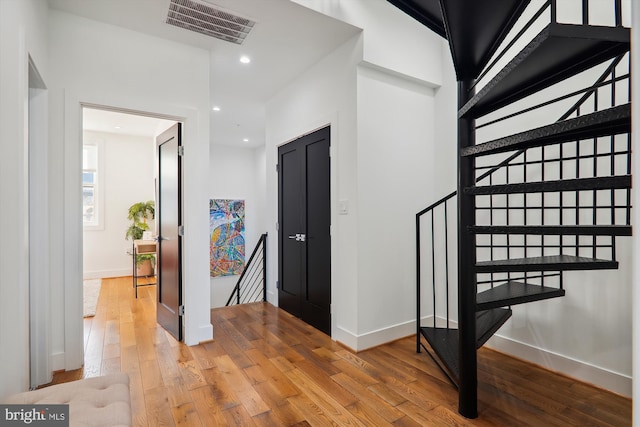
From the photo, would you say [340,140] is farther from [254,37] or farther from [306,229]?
[254,37]

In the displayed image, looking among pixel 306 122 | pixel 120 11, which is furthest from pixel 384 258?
pixel 120 11

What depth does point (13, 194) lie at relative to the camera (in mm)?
1660

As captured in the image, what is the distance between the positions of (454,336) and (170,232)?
2861 millimetres

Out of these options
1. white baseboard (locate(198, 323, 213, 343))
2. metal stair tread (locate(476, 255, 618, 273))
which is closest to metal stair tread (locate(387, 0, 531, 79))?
metal stair tread (locate(476, 255, 618, 273))

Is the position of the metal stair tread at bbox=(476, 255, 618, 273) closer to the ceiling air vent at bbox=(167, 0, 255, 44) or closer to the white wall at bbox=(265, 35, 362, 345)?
the white wall at bbox=(265, 35, 362, 345)

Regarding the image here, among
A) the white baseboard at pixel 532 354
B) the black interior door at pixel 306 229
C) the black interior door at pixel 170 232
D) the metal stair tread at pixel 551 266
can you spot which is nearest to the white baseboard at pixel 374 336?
the white baseboard at pixel 532 354

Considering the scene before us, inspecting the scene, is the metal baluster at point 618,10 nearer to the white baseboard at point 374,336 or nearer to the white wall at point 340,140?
the white wall at point 340,140

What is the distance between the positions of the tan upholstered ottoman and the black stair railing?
71.1 inches

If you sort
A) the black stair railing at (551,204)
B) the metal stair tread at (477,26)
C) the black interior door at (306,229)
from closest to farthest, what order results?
the metal stair tread at (477,26), the black stair railing at (551,204), the black interior door at (306,229)

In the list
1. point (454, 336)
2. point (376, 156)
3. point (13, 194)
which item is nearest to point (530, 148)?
point (376, 156)

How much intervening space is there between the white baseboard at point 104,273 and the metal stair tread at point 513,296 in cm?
674

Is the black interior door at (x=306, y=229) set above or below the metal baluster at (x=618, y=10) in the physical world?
below

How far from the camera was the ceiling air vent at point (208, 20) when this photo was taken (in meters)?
2.58

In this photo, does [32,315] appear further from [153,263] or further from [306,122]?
[153,263]
